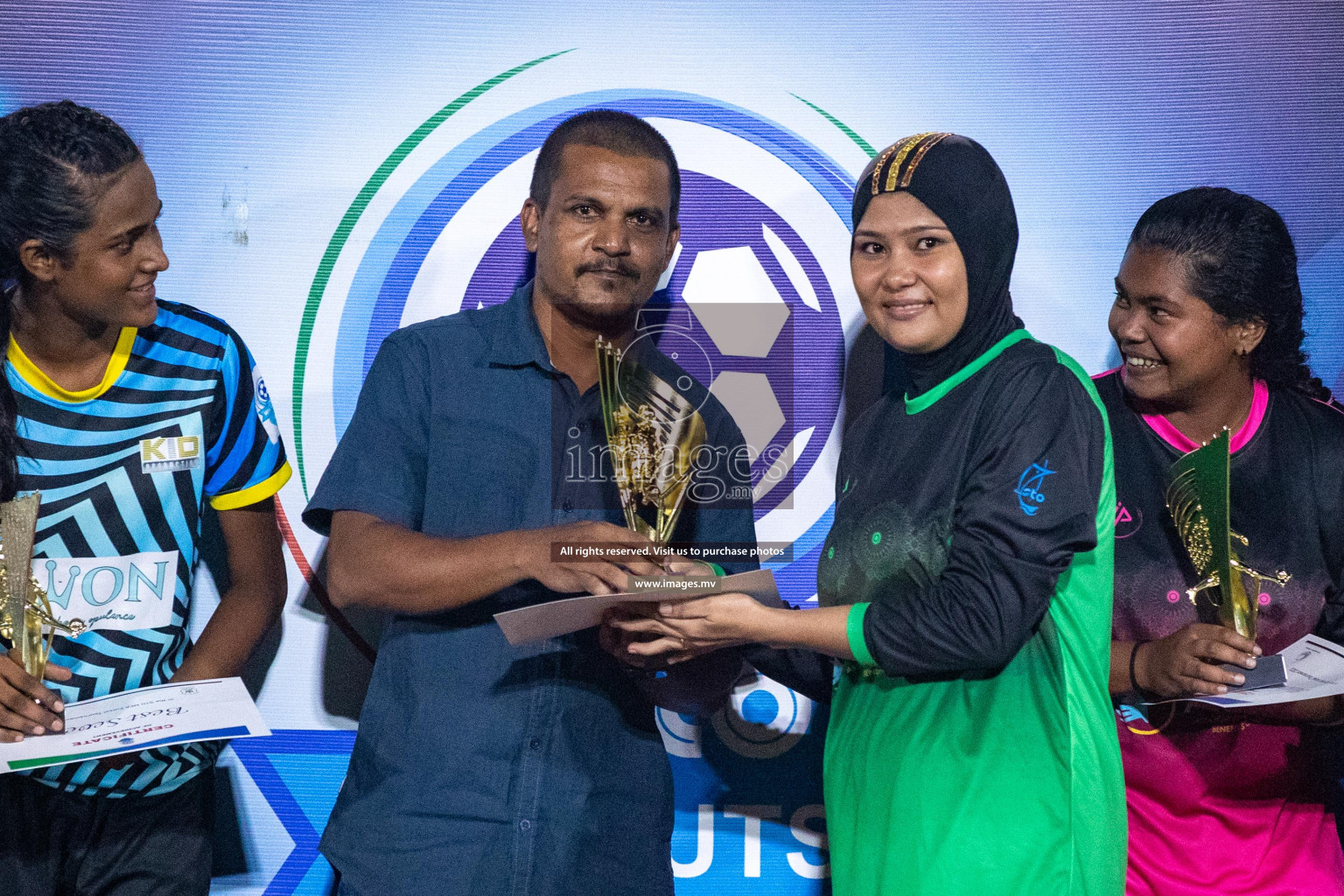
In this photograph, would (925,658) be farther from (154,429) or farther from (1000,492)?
(154,429)

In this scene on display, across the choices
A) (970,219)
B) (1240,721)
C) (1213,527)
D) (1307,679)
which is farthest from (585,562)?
(1240,721)

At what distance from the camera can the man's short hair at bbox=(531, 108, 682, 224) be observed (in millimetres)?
2270

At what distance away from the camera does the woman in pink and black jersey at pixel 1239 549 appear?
7.29 feet

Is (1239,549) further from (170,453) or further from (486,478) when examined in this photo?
(170,453)

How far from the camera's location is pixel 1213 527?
6.66ft

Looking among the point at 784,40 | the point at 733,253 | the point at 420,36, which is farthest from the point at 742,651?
the point at 420,36

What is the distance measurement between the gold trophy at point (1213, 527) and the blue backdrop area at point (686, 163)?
647 millimetres

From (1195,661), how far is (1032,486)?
0.65m

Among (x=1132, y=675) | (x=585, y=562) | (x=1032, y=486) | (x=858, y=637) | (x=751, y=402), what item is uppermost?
(x=751, y=402)

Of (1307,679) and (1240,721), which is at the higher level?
(1307,679)

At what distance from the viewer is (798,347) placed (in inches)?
107

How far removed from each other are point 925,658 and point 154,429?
5.21ft

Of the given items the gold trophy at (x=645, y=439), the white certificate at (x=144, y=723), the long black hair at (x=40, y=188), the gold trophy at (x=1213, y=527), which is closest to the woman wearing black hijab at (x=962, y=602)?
the gold trophy at (x=645, y=439)

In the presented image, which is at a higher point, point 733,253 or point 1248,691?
point 733,253
